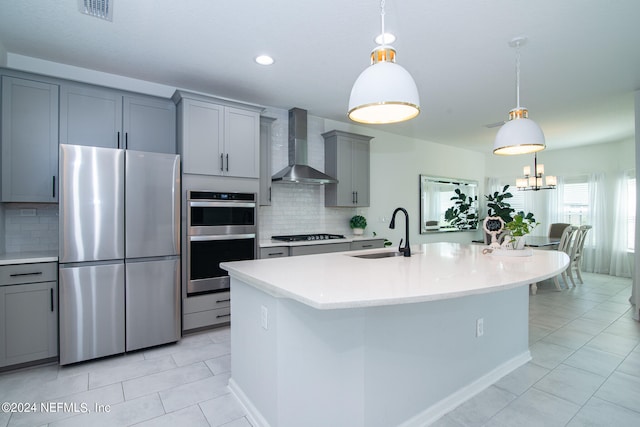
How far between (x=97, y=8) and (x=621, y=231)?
8.52m

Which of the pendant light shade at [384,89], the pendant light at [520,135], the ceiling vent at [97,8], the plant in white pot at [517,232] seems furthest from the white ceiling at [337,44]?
the plant in white pot at [517,232]

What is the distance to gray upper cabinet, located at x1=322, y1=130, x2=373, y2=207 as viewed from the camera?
15.7 ft

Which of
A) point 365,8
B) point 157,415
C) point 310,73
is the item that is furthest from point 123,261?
point 365,8

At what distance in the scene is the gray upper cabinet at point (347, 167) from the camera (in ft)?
15.7

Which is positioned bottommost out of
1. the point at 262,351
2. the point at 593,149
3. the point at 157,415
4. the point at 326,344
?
the point at 157,415

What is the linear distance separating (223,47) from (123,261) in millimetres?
2062

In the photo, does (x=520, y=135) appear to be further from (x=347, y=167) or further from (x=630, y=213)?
(x=630, y=213)

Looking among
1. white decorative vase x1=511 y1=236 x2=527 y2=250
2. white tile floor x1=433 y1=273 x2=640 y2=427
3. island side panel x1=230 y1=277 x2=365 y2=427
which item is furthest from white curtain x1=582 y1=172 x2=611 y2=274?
island side panel x1=230 y1=277 x2=365 y2=427

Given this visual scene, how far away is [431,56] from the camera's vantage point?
2988 millimetres

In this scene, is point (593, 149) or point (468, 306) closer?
point (468, 306)

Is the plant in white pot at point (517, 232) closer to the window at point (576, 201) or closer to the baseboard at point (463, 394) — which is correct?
the baseboard at point (463, 394)

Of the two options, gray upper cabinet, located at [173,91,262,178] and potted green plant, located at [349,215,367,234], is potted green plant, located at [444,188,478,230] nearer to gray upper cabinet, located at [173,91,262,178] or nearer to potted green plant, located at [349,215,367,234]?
potted green plant, located at [349,215,367,234]

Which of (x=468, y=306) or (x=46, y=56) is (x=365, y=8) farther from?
(x=46, y=56)

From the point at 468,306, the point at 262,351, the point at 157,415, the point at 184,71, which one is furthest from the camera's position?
the point at 184,71
